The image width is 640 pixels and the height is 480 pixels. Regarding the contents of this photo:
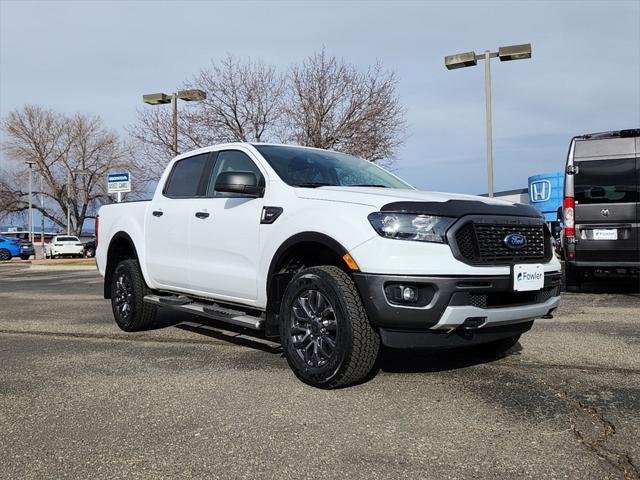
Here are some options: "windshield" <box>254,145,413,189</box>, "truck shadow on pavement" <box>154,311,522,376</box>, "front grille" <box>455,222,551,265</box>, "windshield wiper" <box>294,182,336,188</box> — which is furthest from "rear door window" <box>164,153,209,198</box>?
"front grille" <box>455,222,551,265</box>

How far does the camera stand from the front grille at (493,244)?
3689mm

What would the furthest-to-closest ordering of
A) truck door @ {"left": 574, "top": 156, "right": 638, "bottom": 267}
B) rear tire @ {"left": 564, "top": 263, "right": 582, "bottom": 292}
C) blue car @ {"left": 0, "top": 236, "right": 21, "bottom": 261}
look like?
blue car @ {"left": 0, "top": 236, "right": 21, "bottom": 261}, rear tire @ {"left": 564, "top": 263, "right": 582, "bottom": 292}, truck door @ {"left": 574, "top": 156, "right": 638, "bottom": 267}

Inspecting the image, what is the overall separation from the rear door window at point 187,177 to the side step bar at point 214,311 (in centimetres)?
101

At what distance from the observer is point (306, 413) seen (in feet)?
11.3

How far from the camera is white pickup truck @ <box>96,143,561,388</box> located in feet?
11.8

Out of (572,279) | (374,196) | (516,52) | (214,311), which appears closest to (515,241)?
(374,196)

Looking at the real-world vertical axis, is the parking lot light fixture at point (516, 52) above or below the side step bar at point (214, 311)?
above

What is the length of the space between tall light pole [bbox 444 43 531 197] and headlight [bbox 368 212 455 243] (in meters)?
12.7

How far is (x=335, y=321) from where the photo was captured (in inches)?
149

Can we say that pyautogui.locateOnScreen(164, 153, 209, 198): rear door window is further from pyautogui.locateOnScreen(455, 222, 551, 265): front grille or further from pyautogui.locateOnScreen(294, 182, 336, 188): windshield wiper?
pyautogui.locateOnScreen(455, 222, 551, 265): front grille

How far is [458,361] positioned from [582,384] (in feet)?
3.25

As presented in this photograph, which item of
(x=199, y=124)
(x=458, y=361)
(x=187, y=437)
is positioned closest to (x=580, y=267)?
(x=458, y=361)

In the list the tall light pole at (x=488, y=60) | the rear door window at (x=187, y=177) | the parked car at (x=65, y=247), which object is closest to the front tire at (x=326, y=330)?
the rear door window at (x=187, y=177)

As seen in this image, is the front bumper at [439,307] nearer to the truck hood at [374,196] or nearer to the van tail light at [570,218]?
the truck hood at [374,196]
